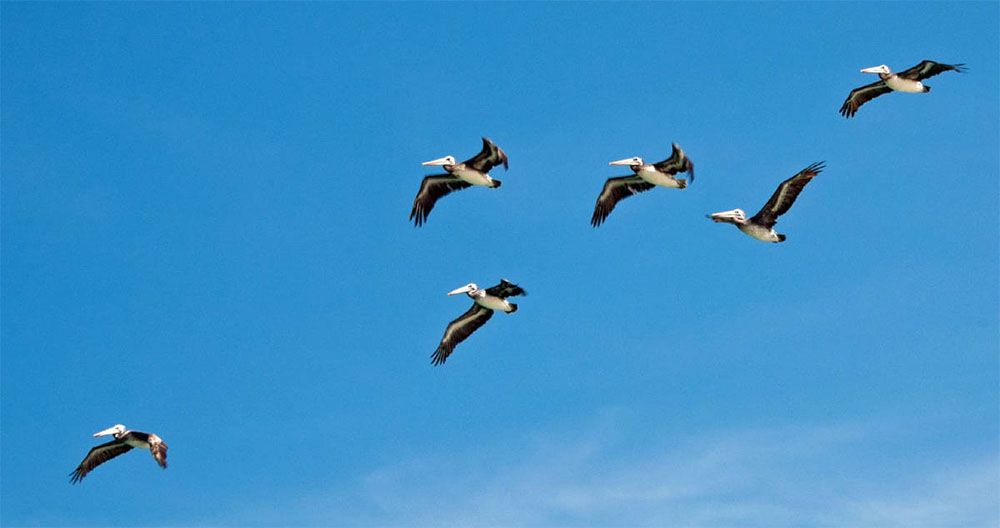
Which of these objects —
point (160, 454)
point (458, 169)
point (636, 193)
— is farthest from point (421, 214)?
point (160, 454)

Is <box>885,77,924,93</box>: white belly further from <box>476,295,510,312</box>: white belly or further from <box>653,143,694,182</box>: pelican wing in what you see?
<box>476,295,510,312</box>: white belly

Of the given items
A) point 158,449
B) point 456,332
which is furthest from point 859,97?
point 158,449

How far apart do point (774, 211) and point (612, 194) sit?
5.74m

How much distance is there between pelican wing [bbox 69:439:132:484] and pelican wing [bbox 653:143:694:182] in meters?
16.6

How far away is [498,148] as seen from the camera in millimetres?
39250

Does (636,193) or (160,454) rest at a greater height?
(636,193)

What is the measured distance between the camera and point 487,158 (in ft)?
131

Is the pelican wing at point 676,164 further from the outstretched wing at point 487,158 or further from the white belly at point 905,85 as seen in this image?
the white belly at point 905,85

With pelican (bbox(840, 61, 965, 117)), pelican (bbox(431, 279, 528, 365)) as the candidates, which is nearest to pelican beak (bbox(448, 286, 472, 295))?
pelican (bbox(431, 279, 528, 365))

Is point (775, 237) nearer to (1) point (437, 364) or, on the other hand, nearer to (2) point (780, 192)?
(2) point (780, 192)

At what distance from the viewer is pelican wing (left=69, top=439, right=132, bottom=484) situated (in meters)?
40.7

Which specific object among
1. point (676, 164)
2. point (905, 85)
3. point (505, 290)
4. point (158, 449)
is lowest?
point (158, 449)

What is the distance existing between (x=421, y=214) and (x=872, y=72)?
47.1 feet

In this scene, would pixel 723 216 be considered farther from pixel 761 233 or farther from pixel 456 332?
pixel 456 332
